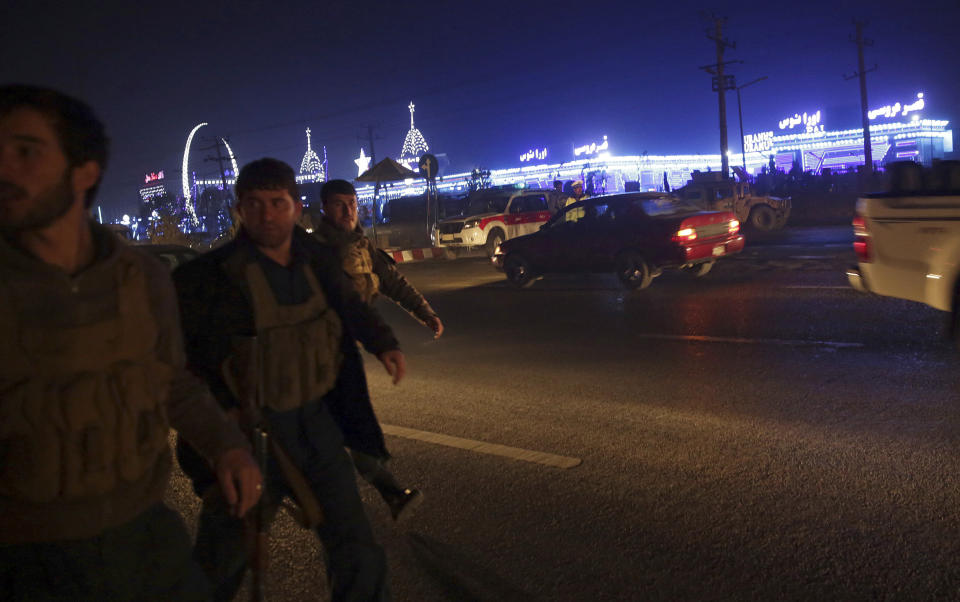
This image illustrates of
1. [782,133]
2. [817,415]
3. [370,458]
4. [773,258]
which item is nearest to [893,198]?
[817,415]

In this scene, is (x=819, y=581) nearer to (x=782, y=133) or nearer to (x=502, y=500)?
(x=502, y=500)

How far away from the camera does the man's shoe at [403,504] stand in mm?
3561

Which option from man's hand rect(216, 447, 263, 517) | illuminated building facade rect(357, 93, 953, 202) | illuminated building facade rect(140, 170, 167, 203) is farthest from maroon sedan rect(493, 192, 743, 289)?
illuminated building facade rect(140, 170, 167, 203)

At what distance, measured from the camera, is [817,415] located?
5.93 m

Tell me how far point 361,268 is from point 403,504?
1.64m

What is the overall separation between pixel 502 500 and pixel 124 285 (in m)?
3.12

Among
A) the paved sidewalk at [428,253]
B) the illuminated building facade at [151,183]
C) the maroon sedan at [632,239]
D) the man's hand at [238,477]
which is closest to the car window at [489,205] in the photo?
the paved sidewalk at [428,253]

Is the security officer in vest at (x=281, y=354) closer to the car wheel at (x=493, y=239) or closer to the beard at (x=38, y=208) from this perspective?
the beard at (x=38, y=208)

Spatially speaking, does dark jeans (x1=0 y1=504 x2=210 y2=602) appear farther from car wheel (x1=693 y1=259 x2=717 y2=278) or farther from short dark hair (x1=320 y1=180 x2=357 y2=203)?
car wheel (x1=693 y1=259 x2=717 y2=278)

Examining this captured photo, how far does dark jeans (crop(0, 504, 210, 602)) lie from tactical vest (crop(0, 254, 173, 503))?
0.44 feet

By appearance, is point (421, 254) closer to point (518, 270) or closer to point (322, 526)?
point (518, 270)

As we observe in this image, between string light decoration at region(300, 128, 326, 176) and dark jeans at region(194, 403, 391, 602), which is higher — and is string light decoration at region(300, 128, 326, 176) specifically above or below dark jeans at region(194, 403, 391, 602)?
above

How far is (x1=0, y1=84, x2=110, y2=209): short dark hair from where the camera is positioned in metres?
1.87

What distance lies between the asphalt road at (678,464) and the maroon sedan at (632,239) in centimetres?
354
